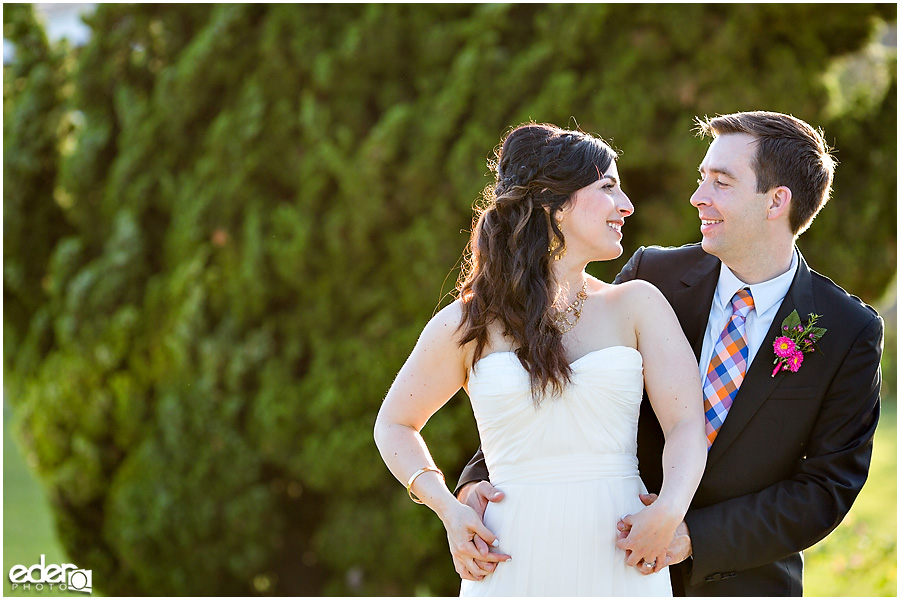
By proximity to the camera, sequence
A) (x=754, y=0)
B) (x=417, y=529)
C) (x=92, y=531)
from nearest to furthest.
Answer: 1. (x=754, y=0)
2. (x=417, y=529)
3. (x=92, y=531)

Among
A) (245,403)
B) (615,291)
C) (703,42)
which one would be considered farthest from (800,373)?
(245,403)

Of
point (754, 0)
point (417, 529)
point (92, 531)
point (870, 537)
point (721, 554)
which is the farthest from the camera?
point (870, 537)

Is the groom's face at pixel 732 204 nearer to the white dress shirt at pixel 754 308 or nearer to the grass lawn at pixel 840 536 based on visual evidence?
the white dress shirt at pixel 754 308

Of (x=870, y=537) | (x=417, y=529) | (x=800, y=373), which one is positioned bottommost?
(x=870, y=537)

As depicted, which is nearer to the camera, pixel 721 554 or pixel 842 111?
pixel 721 554

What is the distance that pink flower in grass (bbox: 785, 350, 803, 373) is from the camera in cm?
266

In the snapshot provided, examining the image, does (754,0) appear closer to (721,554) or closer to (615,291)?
(615,291)

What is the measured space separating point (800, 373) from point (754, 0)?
2420 mm

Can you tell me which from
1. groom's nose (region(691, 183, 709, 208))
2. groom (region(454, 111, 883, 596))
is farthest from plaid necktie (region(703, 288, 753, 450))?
groom's nose (region(691, 183, 709, 208))

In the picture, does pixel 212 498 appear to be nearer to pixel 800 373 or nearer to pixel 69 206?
pixel 69 206

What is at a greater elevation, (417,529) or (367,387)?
(367,387)

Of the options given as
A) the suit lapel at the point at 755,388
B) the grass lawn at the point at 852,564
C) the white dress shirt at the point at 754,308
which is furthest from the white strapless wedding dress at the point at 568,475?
the grass lawn at the point at 852,564

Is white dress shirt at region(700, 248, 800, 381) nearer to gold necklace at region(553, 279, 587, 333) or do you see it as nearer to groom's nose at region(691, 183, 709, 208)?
groom's nose at region(691, 183, 709, 208)

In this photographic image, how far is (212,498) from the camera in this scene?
514 centimetres
